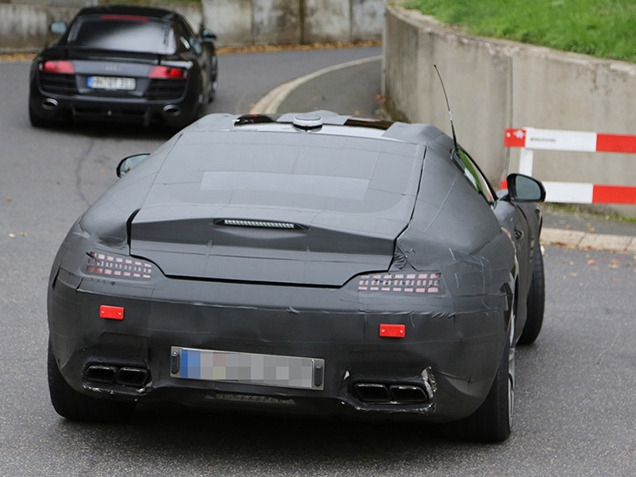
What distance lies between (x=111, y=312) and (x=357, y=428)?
1456 millimetres

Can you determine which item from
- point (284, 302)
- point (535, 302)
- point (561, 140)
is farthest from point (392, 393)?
point (561, 140)

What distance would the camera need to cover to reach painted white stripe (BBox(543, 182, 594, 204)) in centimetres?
1341

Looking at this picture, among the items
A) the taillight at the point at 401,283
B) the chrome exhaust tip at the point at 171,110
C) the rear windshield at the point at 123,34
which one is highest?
the taillight at the point at 401,283

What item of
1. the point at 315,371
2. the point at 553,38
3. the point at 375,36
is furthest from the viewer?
the point at 375,36

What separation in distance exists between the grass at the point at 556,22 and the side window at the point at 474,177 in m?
7.54

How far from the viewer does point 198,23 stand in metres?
30.7

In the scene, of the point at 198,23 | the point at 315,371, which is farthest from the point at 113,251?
the point at 198,23

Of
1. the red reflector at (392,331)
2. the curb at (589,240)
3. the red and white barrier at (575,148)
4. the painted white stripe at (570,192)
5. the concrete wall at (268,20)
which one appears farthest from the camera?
the concrete wall at (268,20)

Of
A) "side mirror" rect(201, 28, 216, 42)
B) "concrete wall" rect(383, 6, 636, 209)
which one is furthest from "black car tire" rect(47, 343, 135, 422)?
"side mirror" rect(201, 28, 216, 42)

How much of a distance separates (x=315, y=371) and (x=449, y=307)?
23.2 inches

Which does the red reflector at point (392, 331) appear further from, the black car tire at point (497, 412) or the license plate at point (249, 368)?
the black car tire at point (497, 412)

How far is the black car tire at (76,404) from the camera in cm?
602

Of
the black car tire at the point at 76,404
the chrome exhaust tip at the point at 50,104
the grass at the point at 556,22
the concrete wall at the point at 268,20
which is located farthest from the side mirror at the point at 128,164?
the concrete wall at the point at 268,20

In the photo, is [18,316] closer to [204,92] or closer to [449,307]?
[449,307]
